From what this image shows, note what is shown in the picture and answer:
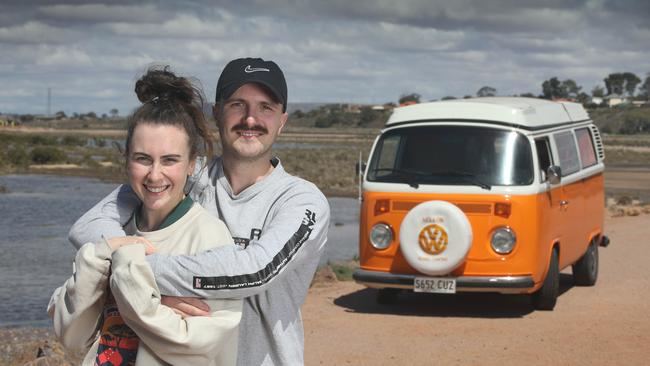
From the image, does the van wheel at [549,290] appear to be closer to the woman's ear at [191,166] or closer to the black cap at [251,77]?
the black cap at [251,77]

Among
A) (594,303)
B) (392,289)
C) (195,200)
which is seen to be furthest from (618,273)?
(195,200)

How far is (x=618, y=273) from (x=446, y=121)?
4877 mm

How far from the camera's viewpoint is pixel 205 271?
3.18m

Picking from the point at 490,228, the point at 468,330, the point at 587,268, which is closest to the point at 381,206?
the point at 490,228

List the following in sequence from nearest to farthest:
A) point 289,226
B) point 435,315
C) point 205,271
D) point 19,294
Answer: point 205,271 < point 289,226 < point 435,315 < point 19,294

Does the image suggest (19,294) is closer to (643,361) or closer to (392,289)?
(392,289)

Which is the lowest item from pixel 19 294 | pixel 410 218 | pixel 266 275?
pixel 19 294

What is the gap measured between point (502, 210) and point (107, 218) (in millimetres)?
8012

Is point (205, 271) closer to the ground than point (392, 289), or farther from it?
farther from it

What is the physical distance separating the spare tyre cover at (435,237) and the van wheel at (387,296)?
1.25 metres

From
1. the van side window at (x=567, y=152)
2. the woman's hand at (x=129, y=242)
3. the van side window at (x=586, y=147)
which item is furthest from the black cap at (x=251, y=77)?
the van side window at (x=586, y=147)

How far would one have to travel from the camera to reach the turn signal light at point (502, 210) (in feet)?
36.4

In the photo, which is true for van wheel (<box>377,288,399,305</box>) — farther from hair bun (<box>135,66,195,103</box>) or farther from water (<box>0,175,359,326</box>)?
hair bun (<box>135,66,195,103</box>)

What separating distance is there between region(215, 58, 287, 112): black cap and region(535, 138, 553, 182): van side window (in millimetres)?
8146
